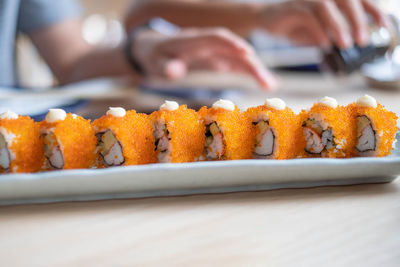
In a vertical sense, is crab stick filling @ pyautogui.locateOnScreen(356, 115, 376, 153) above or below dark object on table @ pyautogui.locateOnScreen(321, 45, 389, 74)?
below

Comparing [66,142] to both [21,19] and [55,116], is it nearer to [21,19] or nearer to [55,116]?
→ [55,116]

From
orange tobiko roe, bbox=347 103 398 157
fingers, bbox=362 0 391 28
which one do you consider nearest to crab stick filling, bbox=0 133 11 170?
orange tobiko roe, bbox=347 103 398 157

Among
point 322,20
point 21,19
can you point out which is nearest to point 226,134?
point 322,20

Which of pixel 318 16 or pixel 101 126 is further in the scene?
pixel 318 16

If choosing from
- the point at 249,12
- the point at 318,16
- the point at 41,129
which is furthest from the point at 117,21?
the point at 41,129

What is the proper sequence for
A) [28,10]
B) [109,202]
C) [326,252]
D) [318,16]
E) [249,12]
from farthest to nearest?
[28,10] < [249,12] < [318,16] < [109,202] < [326,252]

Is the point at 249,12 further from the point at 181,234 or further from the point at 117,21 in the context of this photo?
the point at 117,21

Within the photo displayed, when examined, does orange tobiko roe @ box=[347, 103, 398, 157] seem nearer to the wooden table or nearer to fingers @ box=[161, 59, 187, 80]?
the wooden table

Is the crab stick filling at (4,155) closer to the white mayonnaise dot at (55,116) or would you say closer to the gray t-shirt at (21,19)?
the white mayonnaise dot at (55,116)
